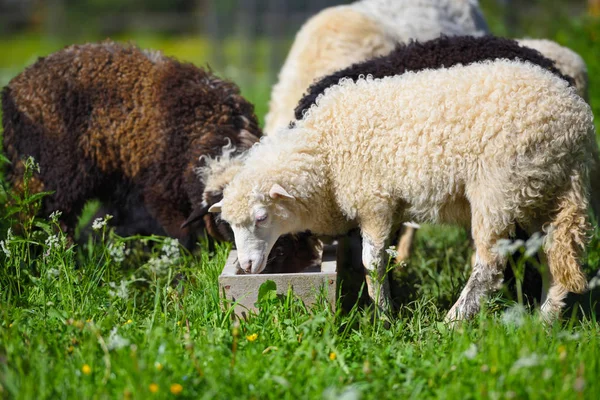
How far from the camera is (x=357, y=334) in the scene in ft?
12.2

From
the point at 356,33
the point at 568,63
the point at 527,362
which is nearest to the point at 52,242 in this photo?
the point at 527,362

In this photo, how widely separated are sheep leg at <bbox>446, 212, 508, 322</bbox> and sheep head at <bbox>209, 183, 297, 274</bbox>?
104cm

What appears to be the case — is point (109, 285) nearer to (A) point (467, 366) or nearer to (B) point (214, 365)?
(B) point (214, 365)

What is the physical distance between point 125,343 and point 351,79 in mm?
2227

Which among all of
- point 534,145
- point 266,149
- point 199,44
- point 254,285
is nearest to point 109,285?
point 254,285

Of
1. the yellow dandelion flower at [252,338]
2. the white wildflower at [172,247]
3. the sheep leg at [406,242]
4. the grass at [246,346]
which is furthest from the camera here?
the sheep leg at [406,242]

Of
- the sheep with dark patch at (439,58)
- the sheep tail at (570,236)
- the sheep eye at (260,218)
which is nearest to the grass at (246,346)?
the sheep tail at (570,236)

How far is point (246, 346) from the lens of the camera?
3381mm

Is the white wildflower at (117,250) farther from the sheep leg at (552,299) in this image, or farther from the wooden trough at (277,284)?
the sheep leg at (552,299)

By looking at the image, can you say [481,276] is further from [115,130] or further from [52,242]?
[115,130]

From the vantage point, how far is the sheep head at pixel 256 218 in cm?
403

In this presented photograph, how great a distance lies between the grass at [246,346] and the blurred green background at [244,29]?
2493 millimetres

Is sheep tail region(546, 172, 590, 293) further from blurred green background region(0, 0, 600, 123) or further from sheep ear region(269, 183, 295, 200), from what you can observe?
blurred green background region(0, 0, 600, 123)

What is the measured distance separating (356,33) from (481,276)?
2.89 meters
